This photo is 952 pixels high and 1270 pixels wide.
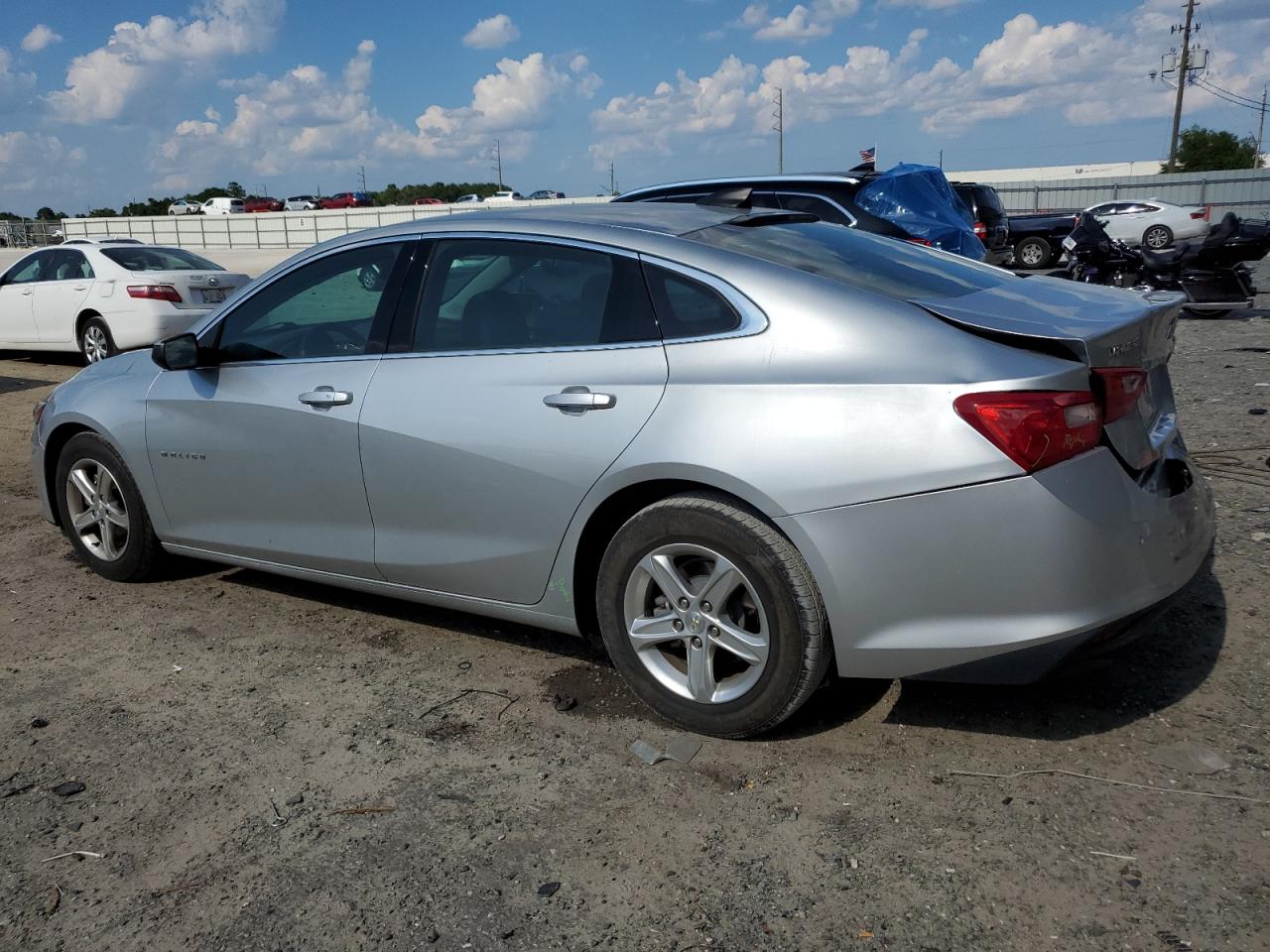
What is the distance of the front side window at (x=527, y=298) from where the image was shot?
3.56 meters

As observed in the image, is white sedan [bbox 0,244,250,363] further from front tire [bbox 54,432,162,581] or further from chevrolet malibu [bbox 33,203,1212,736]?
chevrolet malibu [bbox 33,203,1212,736]

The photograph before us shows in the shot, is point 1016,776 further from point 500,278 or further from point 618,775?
point 500,278

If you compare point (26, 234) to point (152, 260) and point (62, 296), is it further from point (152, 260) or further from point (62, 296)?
point (152, 260)

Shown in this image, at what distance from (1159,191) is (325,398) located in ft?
137

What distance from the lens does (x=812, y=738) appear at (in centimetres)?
343

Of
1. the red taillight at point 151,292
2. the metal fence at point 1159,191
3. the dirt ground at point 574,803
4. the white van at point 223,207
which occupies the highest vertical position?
the white van at point 223,207

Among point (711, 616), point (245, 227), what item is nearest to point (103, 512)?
point (711, 616)

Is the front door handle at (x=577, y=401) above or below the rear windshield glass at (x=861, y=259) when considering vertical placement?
below

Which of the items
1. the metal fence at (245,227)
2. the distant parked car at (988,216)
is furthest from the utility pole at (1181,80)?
the distant parked car at (988,216)

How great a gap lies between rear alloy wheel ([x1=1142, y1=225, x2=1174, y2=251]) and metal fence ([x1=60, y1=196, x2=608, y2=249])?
3313 cm

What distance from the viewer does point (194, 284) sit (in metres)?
12.4

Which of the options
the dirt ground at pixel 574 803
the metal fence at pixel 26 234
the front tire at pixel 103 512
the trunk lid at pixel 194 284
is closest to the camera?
the dirt ground at pixel 574 803

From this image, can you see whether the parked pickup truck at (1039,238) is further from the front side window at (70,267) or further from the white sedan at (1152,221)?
the front side window at (70,267)

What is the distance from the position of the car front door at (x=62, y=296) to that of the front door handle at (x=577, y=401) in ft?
35.5
